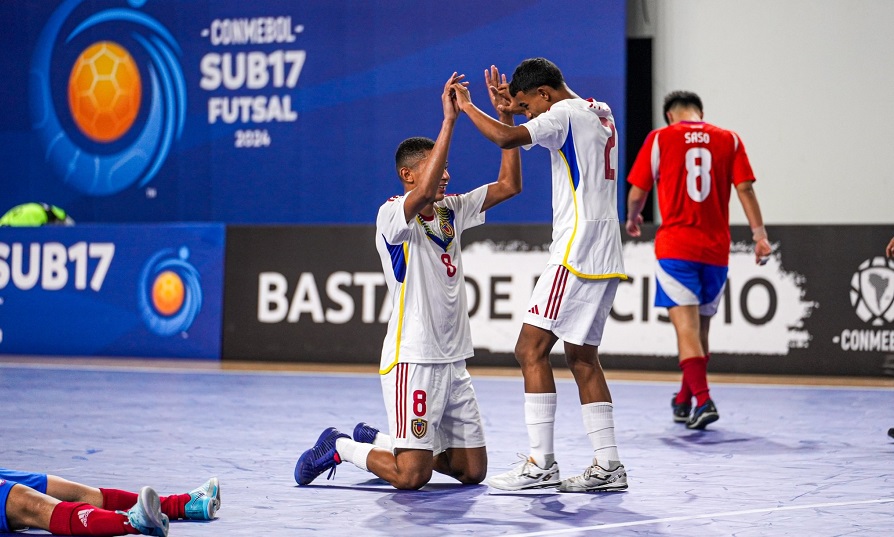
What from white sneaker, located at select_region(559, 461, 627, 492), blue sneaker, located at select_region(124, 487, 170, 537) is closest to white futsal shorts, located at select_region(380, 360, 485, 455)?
white sneaker, located at select_region(559, 461, 627, 492)

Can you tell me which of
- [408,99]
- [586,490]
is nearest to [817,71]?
[408,99]

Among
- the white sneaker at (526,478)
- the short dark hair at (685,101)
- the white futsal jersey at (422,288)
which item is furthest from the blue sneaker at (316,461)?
the short dark hair at (685,101)

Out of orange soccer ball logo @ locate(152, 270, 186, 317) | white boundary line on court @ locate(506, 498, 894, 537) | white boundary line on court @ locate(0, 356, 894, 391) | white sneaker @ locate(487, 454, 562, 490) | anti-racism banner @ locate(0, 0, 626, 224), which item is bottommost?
white boundary line on court @ locate(0, 356, 894, 391)

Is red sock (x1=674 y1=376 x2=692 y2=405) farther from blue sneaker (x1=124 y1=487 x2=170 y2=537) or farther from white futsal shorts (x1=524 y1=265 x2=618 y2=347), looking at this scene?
blue sneaker (x1=124 y1=487 x2=170 y2=537)

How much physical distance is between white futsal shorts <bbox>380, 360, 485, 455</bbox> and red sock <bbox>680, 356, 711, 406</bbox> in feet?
7.97

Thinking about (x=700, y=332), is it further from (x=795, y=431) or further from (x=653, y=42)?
(x=653, y=42)

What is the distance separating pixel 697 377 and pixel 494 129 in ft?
9.90

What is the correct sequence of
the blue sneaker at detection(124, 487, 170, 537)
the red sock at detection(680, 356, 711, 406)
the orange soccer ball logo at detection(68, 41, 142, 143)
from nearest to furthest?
the blue sneaker at detection(124, 487, 170, 537), the red sock at detection(680, 356, 711, 406), the orange soccer ball logo at detection(68, 41, 142, 143)

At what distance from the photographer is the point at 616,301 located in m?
10.8

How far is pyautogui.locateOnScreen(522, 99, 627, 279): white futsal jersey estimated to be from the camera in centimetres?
514

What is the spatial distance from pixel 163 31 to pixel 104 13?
0.96 m

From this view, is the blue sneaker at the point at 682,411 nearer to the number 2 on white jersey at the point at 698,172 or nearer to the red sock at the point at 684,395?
the red sock at the point at 684,395

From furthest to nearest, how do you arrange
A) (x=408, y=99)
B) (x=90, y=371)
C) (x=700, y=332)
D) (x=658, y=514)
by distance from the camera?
(x=408, y=99) < (x=90, y=371) < (x=700, y=332) < (x=658, y=514)

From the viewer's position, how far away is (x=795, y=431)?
6973 mm
